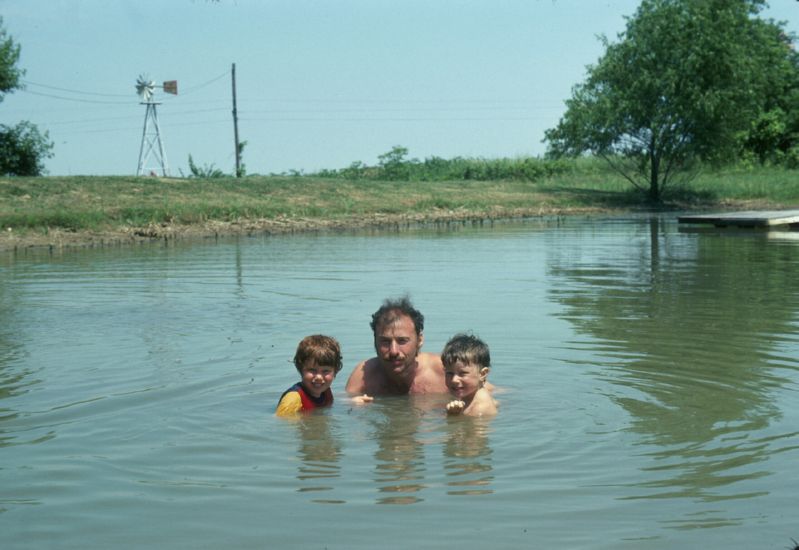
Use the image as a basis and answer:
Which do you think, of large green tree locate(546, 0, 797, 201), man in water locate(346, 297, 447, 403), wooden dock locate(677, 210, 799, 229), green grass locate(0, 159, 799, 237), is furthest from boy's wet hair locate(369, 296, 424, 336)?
large green tree locate(546, 0, 797, 201)

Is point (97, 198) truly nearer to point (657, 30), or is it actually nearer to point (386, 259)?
point (386, 259)

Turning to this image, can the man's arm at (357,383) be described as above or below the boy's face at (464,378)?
below

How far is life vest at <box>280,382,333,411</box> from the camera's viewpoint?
772 cm

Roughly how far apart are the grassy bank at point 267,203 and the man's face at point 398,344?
54.9ft

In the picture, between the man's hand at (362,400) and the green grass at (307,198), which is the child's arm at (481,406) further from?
the green grass at (307,198)

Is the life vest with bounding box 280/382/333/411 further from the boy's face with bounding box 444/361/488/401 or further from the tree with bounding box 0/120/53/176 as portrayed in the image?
the tree with bounding box 0/120/53/176

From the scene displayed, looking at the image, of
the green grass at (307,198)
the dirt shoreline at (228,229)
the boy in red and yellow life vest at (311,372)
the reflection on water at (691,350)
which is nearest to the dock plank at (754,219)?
the reflection on water at (691,350)

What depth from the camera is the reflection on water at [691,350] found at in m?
6.10

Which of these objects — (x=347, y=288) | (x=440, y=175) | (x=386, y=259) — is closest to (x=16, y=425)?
(x=347, y=288)

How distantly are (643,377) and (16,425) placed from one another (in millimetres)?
4600

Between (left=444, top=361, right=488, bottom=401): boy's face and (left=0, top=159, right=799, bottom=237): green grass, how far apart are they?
18.7 meters

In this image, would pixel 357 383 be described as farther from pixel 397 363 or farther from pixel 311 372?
pixel 311 372

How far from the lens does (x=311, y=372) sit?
7637 mm

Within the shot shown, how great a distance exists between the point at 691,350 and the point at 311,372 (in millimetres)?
3793
